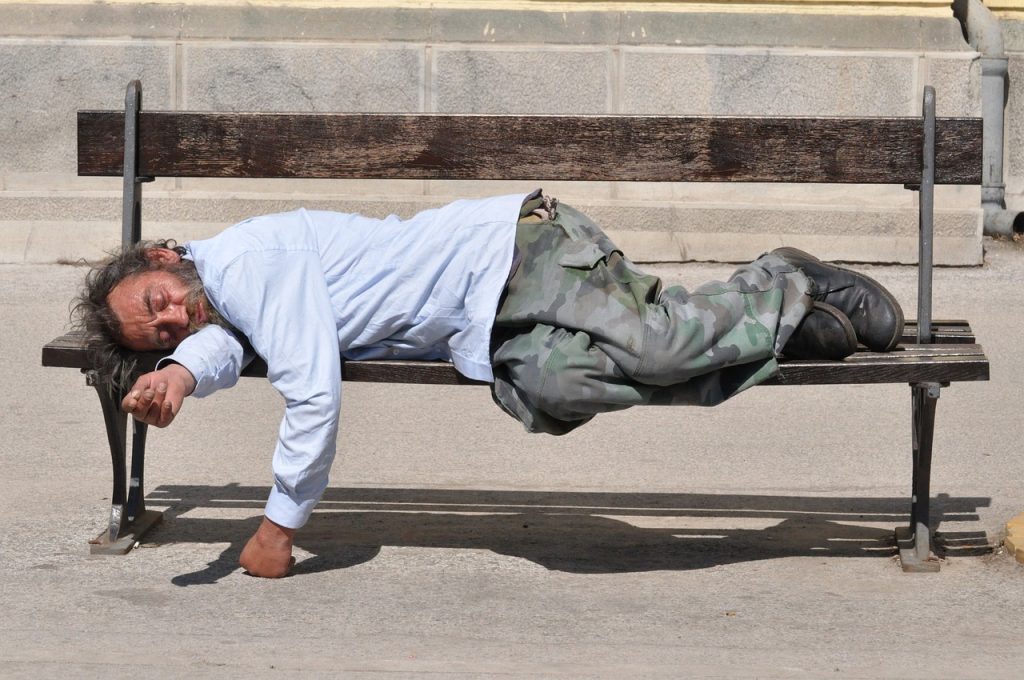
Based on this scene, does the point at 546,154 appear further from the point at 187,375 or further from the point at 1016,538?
the point at 1016,538

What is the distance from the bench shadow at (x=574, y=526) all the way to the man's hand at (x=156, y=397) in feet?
1.74

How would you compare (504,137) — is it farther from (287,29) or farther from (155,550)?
(287,29)

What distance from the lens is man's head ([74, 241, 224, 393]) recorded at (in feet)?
11.5

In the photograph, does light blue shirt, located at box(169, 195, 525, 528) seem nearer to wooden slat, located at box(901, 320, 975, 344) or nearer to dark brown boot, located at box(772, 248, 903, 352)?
dark brown boot, located at box(772, 248, 903, 352)

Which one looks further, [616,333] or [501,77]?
[501,77]

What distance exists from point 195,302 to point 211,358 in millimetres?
217

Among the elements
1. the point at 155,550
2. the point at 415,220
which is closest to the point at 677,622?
the point at 415,220

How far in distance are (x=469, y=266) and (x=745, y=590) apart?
3.48 feet

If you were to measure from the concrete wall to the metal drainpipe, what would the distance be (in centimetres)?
45

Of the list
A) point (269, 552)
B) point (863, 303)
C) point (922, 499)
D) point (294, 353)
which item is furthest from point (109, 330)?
point (922, 499)

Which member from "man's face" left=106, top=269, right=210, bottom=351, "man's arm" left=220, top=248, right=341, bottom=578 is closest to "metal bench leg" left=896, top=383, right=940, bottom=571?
"man's arm" left=220, top=248, right=341, bottom=578

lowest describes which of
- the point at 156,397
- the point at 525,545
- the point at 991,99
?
the point at 525,545

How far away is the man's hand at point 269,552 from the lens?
11.6 feet

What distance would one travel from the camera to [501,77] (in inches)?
313
